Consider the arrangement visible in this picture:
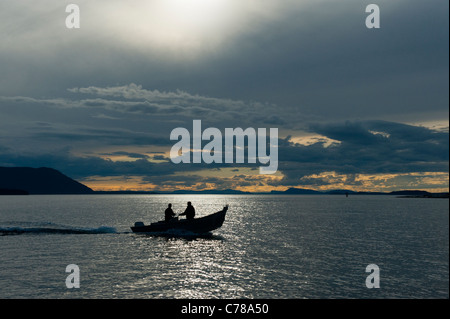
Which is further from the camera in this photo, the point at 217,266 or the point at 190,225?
the point at 190,225

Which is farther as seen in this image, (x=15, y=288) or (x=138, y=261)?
(x=138, y=261)

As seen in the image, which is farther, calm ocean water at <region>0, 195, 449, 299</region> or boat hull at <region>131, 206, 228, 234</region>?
boat hull at <region>131, 206, 228, 234</region>

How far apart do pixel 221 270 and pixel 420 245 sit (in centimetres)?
2759

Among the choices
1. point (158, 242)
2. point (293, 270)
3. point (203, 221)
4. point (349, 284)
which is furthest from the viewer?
point (203, 221)

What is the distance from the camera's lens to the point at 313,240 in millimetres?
44500

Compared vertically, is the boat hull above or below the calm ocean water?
above

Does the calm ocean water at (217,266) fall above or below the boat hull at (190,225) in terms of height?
below

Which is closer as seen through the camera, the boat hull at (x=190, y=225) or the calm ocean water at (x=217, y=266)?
the calm ocean water at (x=217, y=266)

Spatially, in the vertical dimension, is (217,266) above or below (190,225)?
below
